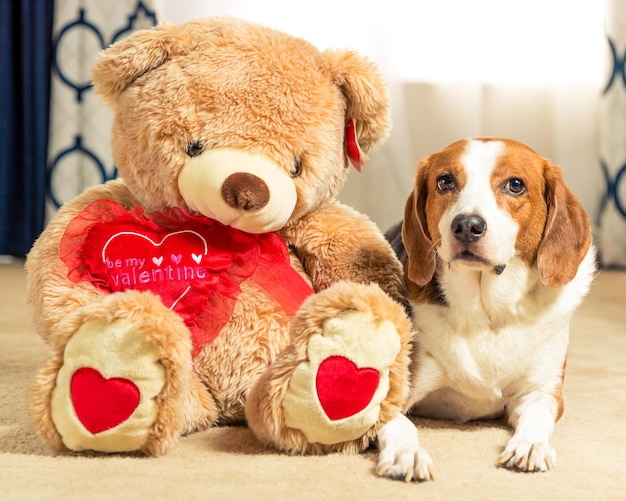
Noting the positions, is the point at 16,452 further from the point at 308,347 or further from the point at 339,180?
the point at 339,180

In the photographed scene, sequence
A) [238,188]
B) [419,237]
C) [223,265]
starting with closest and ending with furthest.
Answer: [238,188]
[223,265]
[419,237]

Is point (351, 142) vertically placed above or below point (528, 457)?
above

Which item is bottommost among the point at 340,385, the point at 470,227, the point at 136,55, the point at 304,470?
the point at 304,470

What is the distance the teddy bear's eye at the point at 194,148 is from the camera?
5.11ft

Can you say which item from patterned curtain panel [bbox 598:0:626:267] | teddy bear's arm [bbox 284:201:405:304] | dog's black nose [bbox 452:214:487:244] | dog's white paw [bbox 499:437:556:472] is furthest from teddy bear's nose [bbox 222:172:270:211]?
patterned curtain panel [bbox 598:0:626:267]

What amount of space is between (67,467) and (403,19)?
3240 mm

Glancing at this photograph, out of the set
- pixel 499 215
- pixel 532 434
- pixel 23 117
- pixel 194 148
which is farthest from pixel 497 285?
pixel 23 117

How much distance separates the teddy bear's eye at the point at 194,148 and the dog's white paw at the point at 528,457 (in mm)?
766

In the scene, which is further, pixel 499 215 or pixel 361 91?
pixel 361 91

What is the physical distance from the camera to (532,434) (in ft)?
4.86

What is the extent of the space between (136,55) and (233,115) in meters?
0.23

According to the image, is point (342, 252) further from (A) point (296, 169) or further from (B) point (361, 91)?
(B) point (361, 91)

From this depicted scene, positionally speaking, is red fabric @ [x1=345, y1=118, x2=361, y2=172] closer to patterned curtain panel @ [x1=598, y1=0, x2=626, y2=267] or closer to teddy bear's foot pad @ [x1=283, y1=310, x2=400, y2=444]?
teddy bear's foot pad @ [x1=283, y1=310, x2=400, y2=444]

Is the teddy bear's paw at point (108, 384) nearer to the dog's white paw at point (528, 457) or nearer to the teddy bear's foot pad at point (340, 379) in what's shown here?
the teddy bear's foot pad at point (340, 379)
